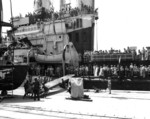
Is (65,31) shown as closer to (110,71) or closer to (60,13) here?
(60,13)

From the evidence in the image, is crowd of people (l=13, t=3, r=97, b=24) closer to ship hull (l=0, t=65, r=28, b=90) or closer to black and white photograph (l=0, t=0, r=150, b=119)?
black and white photograph (l=0, t=0, r=150, b=119)

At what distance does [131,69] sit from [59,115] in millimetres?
12907

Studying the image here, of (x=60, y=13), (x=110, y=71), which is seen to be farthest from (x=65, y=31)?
(x=110, y=71)

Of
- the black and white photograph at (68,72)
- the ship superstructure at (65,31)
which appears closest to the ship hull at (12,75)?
the black and white photograph at (68,72)

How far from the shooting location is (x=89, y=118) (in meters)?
10.0

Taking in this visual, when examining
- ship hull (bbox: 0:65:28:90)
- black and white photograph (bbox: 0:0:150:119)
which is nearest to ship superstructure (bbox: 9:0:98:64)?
black and white photograph (bbox: 0:0:150:119)

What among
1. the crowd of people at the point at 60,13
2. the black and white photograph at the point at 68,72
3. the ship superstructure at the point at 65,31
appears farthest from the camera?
the crowd of people at the point at 60,13

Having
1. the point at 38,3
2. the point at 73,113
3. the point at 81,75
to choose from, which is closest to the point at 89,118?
the point at 73,113

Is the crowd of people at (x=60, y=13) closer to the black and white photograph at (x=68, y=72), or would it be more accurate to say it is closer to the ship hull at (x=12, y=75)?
the black and white photograph at (x=68, y=72)

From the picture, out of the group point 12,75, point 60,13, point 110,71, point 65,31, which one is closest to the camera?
point 12,75

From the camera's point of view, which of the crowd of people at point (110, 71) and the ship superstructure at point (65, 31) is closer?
the crowd of people at point (110, 71)

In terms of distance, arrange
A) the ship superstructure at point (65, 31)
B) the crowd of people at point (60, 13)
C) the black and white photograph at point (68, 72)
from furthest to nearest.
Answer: the crowd of people at point (60, 13), the ship superstructure at point (65, 31), the black and white photograph at point (68, 72)

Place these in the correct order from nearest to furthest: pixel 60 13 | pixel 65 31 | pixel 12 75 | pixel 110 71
→ pixel 12 75 → pixel 110 71 → pixel 65 31 → pixel 60 13

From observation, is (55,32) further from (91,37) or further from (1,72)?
(1,72)
